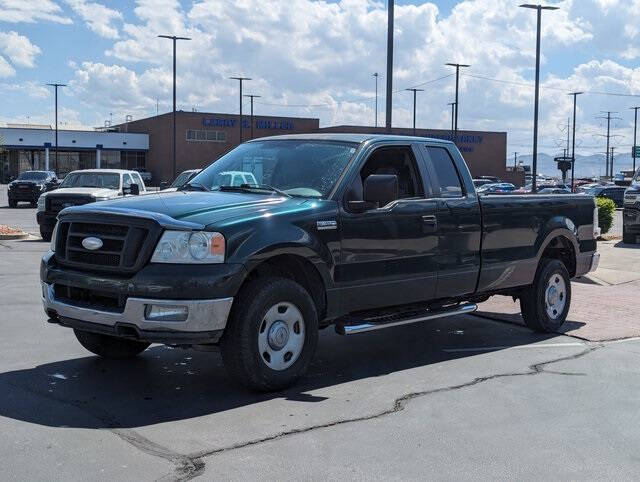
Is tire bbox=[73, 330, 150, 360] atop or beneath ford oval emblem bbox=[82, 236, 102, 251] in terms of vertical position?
beneath

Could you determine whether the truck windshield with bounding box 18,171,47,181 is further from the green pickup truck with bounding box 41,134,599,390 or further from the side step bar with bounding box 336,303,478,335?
the side step bar with bounding box 336,303,478,335

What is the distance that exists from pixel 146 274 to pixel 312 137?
7.97 ft

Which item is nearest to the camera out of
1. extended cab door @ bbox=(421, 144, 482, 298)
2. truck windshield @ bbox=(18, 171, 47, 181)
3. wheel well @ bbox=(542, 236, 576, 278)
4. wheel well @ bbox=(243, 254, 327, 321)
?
wheel well @ bbox=(243, 254, 327, 321)

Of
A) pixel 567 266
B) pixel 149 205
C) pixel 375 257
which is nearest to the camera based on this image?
pixel 149 205

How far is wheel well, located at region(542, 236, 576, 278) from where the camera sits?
9266 millimetres

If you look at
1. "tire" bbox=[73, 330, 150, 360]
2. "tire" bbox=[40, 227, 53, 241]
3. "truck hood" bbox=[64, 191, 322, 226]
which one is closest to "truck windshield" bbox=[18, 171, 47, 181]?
"tire" bbox=[40, 227, 53, 241]

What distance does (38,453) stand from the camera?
4.68 meters

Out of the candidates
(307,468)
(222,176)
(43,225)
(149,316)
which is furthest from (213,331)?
(43,225)

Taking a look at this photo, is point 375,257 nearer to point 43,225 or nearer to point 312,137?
point 312,137

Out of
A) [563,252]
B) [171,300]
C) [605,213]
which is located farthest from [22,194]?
[171,300]

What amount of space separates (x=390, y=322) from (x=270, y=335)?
1351 millimetres

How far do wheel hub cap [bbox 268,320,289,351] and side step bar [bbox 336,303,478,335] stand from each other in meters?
0.62

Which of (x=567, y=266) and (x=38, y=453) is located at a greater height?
(x=567, y=266)

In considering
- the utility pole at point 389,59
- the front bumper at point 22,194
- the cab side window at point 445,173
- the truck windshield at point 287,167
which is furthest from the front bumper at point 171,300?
the front bumper at point 22,194
